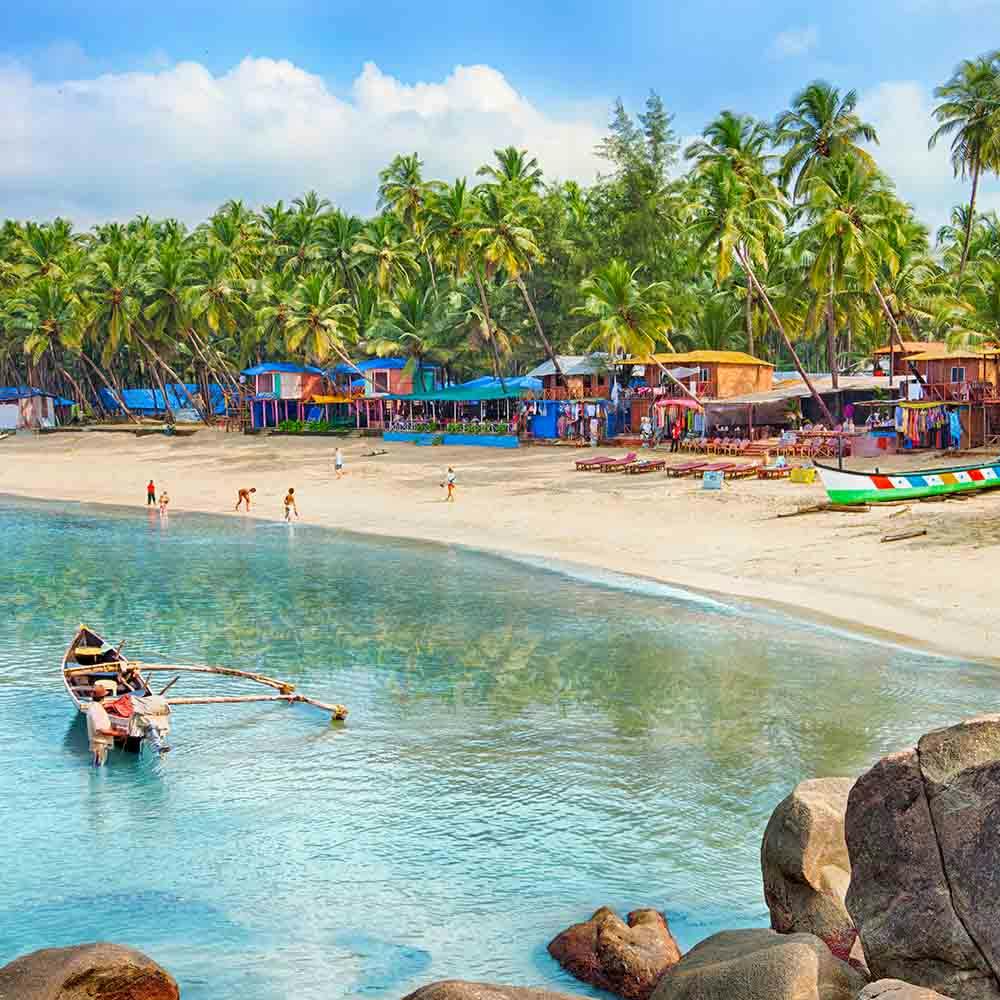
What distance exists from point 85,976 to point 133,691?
12243 mm

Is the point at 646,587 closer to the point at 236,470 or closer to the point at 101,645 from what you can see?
the point at 101,645

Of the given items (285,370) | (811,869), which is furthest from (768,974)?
(285,370)

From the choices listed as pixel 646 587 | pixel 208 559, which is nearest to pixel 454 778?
pixel 646 587

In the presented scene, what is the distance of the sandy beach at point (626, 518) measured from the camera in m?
26.5

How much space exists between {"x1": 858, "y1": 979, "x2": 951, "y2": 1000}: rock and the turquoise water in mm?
5152

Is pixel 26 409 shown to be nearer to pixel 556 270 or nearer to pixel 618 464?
pixel 556 270

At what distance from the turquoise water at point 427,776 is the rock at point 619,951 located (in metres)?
0.31

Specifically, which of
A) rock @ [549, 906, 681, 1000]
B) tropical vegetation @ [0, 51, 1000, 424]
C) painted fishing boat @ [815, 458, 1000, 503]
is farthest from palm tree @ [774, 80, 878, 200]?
rock @ [549, 906, 681, 1000]

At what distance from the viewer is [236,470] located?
60.5m

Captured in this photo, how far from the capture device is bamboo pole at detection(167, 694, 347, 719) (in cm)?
1875

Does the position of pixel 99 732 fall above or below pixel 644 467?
below

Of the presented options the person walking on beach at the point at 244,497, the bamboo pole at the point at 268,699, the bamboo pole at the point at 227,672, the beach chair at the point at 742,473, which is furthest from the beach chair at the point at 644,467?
the bamboo pole at the point at 268,699

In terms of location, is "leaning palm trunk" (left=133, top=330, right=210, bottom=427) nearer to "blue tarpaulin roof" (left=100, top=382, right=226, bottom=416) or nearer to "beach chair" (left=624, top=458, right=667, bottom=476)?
"blue tarpaulin roof" (left=100, top=382, right=226, bottom=416)

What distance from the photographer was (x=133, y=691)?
66.3 feet
